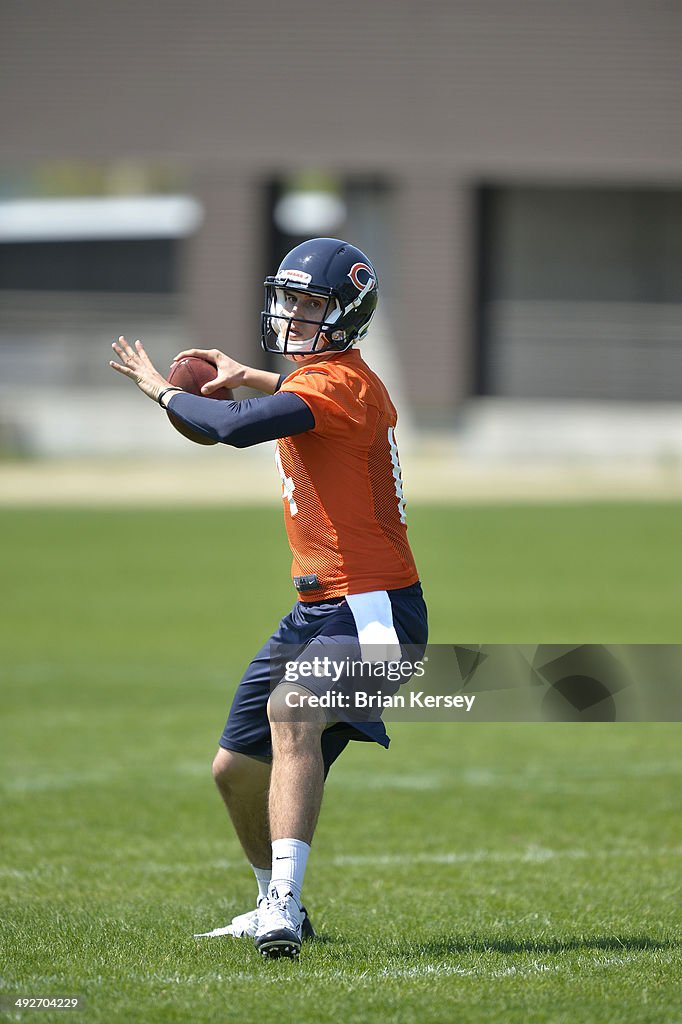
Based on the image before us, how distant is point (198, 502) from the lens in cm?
2419

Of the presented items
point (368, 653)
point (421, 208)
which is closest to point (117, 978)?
point (368, 653)

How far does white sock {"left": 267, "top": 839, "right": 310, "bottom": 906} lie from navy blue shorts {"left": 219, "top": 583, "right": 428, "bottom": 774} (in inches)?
12.1

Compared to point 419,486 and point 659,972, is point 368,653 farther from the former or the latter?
point 419,486

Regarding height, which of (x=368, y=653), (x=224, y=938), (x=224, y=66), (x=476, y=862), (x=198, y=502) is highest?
(x=224, y=66)

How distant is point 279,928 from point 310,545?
3.81ft

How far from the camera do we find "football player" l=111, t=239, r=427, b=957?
4.38 metres

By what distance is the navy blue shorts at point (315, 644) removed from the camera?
4.50m

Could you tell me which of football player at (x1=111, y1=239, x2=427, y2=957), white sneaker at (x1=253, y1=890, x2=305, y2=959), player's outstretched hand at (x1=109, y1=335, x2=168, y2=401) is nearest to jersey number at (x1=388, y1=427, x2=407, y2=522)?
football player at (x1=111, y1=239, x2=427, y2=957)

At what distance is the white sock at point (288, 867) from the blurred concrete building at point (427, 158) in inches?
998

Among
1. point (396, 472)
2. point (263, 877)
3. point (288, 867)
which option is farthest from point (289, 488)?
point (263, 877)

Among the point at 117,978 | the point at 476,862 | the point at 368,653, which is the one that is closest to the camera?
the point at 117,978

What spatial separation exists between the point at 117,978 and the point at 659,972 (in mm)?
1533

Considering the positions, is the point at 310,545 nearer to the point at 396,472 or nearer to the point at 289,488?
the point at 289,488

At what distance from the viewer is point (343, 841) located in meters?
6.71
